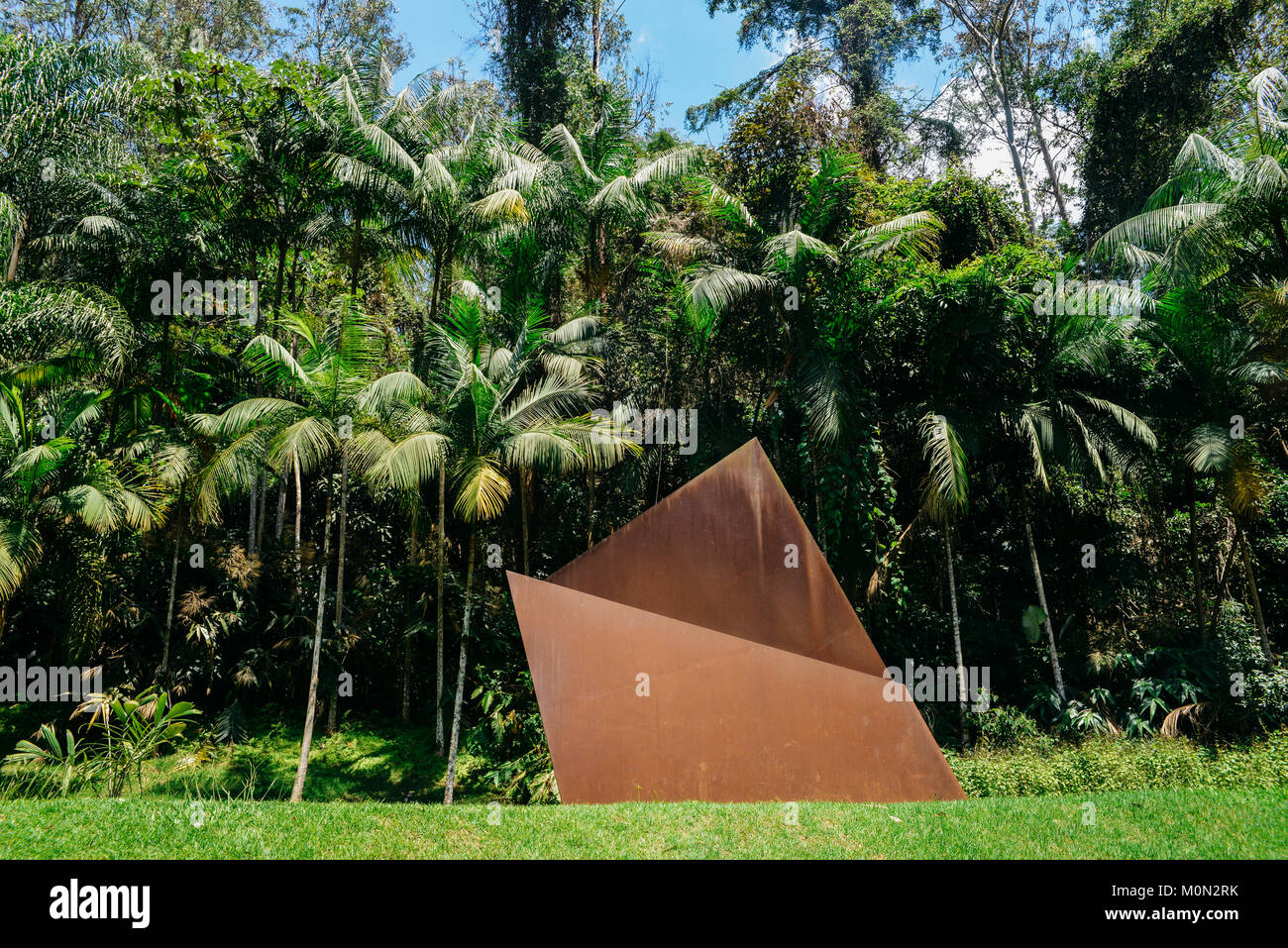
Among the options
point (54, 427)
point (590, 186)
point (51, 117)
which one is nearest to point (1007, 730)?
point (590, 186)

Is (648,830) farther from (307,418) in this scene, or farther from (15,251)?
(15,251)

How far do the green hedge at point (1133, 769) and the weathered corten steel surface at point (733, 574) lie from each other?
2.73m

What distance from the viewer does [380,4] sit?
2328cm

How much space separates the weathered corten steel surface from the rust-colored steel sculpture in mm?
18

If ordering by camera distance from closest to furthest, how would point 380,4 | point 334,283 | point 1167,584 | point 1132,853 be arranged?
point 1132,853, point 1167,584, point 334,283, point 380,4

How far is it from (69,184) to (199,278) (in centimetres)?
204

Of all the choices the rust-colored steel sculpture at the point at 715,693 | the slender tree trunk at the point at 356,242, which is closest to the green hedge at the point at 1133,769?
the rust-colored steel sculpture at the point at 715,693

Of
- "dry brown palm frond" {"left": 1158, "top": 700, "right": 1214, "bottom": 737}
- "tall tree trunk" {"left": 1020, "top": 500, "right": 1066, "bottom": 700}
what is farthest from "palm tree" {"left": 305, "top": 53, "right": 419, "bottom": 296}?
"dry brown palm frond" {"left": 1158, "top": 700, "right": 1214, "bottom": 737}

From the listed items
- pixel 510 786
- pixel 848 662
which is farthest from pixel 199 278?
pixel 848 662

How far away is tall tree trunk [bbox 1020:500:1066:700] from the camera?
37.6 feet

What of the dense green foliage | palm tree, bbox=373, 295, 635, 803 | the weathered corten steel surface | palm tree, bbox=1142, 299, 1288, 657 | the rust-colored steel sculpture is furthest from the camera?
palm tree, bbox=1142, 299, 1288, 657

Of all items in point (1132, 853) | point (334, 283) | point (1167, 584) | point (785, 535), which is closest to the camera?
point (1132, 853)

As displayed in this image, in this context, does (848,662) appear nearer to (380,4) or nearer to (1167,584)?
(1167,584)

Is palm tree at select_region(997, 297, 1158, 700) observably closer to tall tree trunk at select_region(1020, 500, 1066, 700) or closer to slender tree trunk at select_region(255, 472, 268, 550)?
tall tree trunk at select_region(1020, 500, 1066, 700)
